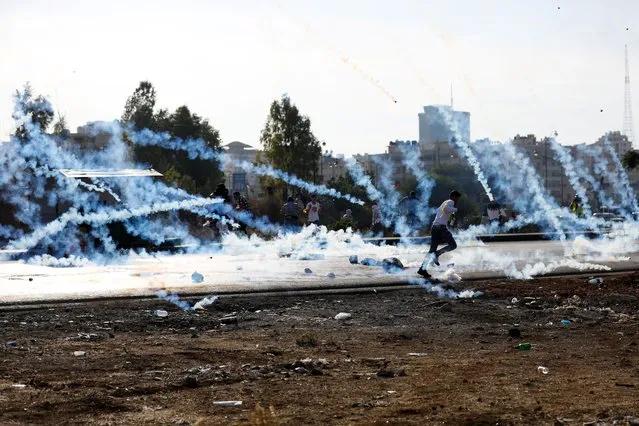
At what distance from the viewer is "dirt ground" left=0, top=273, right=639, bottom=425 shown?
283 inches

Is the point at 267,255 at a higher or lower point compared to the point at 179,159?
lower

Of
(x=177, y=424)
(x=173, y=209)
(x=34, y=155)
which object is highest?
(x=34, y=155)

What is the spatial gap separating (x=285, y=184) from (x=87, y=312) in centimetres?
4940

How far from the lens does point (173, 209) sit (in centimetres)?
3288

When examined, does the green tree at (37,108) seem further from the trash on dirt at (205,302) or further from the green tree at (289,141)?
the trash on dirt at (205,302)

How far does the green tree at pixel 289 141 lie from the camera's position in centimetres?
6912

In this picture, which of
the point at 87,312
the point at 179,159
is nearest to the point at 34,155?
the point at 87,312

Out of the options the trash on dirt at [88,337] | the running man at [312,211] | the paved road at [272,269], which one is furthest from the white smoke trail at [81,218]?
the trash on dirt at [88,337]

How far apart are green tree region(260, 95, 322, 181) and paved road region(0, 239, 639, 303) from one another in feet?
135

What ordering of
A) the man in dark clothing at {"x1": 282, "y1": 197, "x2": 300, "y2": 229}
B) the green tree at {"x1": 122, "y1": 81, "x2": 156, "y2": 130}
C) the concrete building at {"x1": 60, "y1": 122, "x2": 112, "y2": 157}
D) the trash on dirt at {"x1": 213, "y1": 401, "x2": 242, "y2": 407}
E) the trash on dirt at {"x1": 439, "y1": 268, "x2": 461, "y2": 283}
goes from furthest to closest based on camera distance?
1. the concrete building at {"x1": 60, "y1": 122, "x2": 112, "y2": 157}
2. the green tree at {"x1": 122, "y1": 81, "x2": 156, "y2": 130}
3. the man in dark clothing at {"x1": 282, "y1": 197, "x2": 300, "y2": 229}
4. the trash on dirt at {"x1": 439, "y1": 268, "x2": 461, "y2": 283}
5. the trash on dirt at {"x1": 213, "y1": 401, "x2": 242, "y2": 407}

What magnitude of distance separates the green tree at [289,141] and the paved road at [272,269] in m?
41.1

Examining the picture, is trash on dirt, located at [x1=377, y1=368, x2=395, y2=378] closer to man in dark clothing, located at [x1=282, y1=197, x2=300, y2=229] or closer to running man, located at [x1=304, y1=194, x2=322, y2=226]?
running man, located at [x1=304, y1=194, x2=322, y2=226]

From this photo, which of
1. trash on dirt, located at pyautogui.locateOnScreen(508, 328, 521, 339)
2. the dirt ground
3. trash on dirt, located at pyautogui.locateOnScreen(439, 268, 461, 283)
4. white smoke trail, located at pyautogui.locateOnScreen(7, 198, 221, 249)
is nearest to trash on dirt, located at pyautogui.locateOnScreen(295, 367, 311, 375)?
the dirt ground

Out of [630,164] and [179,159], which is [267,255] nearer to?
[630,164]
